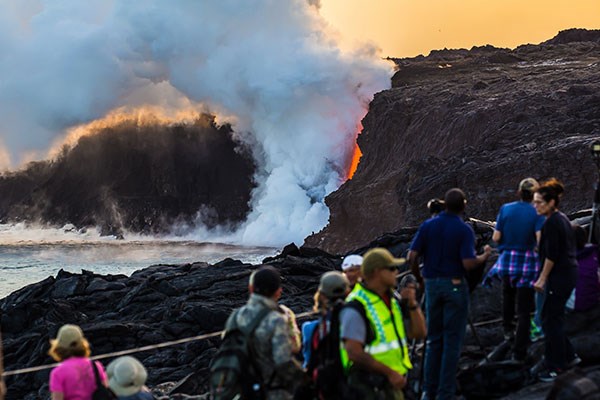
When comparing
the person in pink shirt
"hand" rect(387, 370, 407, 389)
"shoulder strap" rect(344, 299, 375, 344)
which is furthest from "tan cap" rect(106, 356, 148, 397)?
"hand" rect(387, 370, 407, 389)

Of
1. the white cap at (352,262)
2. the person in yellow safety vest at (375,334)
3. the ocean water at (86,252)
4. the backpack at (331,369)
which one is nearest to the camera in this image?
the person in yellow safety vest at (375,334)

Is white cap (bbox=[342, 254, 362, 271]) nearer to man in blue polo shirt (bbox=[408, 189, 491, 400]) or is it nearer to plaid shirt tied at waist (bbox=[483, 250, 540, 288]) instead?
man in blue polo shirt (bbox=[408, 189, 491, 400])

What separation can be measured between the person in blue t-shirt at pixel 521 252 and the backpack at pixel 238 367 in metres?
4.24

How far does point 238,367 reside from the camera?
8086 millimetres

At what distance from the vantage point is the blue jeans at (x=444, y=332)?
10305 millimetres

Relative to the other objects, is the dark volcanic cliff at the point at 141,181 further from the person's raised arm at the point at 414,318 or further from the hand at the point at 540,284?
the person's raised arm at the point at 414,318

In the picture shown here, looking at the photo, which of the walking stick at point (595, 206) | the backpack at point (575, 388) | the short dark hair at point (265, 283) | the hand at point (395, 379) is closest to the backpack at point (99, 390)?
the short dark hair at point (265, 283)

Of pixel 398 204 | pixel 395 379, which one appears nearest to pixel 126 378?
pixel 395 379

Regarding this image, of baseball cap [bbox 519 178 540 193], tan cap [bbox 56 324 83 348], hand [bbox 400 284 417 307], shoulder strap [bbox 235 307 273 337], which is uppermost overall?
baseball cap [bbox 519 178 540 193]

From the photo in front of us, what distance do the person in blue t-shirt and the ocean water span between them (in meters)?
45.4

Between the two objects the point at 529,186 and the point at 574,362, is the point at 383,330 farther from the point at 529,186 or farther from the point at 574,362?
the point at 529,186

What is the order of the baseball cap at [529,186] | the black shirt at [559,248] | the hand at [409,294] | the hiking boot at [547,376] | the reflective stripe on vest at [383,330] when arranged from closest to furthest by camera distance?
the reflective stripe on vest at [383,330], the hand at [409,294], the black shirt at [559,248], the hiking boot at [547,376], the baseball cap at [529,186]

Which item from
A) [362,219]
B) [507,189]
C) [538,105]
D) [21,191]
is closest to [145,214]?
[21,191]

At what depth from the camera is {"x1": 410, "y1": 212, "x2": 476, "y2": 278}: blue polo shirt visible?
1030cm
